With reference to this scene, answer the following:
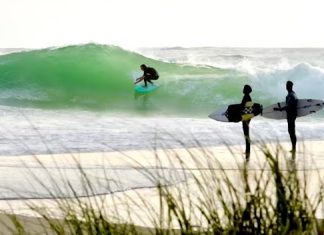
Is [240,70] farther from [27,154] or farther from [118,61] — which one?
[27,154]

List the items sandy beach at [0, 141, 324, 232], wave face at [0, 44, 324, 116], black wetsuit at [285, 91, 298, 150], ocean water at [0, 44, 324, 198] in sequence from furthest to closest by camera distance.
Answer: wave face at [0, 44, 324, 116]
ocean water at [0, 44, 324, 198]
black wetsuit at [285, 91, 298, 150]
sandy beach at [0, 141, 324, 232]

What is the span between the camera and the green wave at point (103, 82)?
2994 cm

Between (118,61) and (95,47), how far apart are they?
6.33 feet

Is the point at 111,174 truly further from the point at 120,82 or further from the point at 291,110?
the point at 120,82

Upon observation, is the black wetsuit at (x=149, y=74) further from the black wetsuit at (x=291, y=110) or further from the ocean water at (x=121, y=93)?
the black wetsuit at (x=291, y=110)

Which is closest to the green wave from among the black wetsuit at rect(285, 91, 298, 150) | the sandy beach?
the black wetsuit at rect(285, 91, 298, 150)

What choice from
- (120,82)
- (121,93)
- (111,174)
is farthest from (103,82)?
(111,174)

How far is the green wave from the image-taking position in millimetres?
29938

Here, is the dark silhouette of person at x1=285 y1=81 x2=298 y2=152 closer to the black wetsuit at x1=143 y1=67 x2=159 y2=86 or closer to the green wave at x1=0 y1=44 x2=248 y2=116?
the black wetsuit at x1=143 y1=67 x2=159 y2=86

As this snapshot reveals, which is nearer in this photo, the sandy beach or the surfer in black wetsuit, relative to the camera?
the sandy beach

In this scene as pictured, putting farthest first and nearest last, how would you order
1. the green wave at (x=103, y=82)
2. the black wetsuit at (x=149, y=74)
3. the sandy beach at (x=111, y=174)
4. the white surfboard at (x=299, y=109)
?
the green wave at (x=103, y=82) < the black wetsuit at (x=149, y=74) < the white surfboard at (x=299, y=109) < the sandy beach at (x=111, y=174)

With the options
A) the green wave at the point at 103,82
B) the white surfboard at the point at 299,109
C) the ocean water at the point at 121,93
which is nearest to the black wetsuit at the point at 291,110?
the white surfboard at the point at 299,109

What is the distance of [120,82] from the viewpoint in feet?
114

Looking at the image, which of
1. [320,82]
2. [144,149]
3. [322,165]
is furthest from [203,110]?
[322,165]
